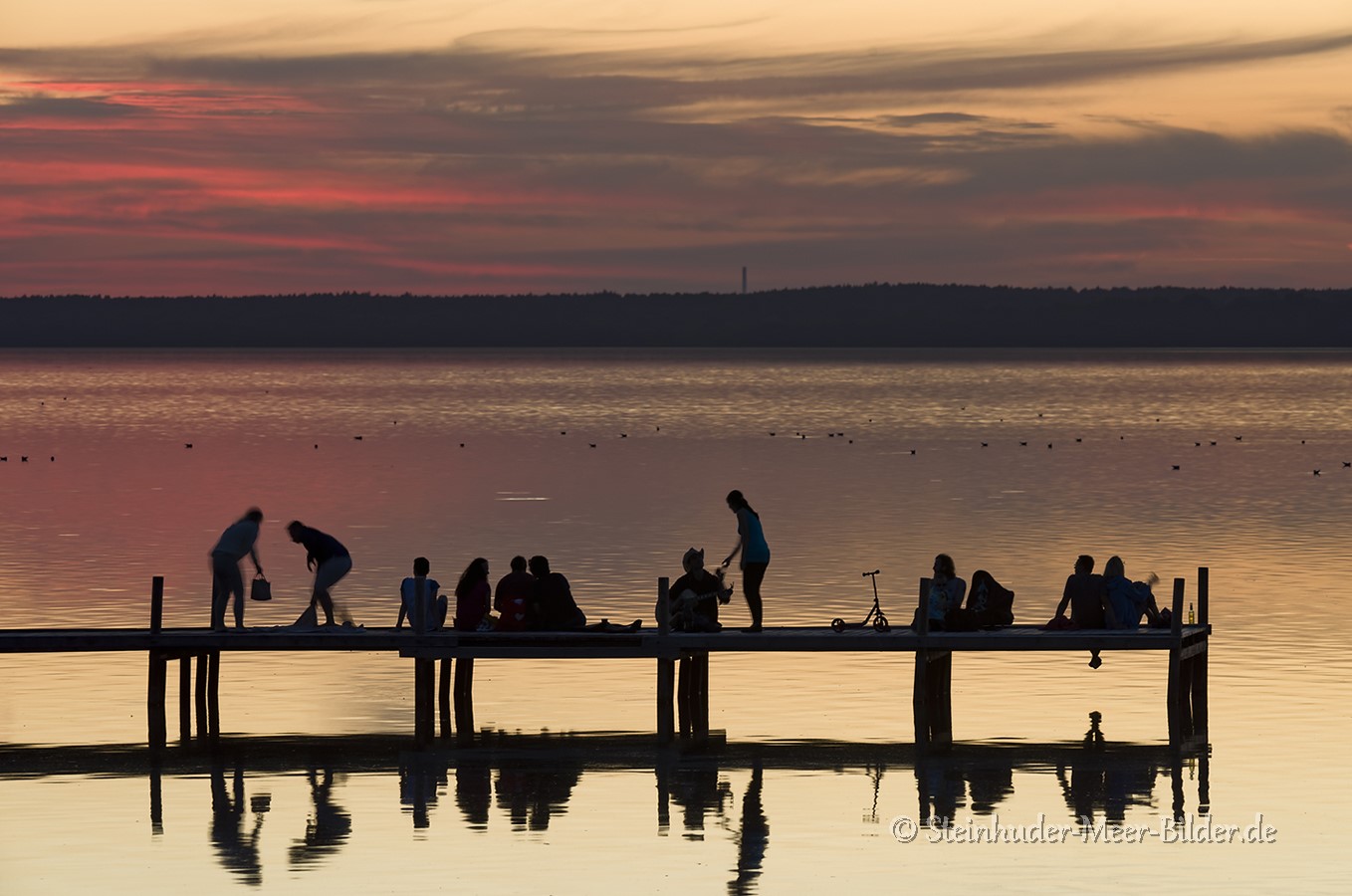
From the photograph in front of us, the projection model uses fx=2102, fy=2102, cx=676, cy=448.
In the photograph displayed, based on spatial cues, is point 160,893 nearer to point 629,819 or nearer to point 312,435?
point 629,819

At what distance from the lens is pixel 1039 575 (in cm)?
4706

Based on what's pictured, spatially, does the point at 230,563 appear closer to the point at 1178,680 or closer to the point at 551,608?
the point at 551,608

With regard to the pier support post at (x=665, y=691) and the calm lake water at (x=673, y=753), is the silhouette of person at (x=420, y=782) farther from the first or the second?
the pier support post at (x=665, y=691)

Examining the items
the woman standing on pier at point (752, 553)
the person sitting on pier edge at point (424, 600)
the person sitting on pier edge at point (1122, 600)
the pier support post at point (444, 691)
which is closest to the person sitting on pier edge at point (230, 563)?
the person sitting on pier edge at point (424, 600)

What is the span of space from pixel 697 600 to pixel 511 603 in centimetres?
242

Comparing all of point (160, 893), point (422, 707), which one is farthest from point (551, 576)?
point (160, 893)

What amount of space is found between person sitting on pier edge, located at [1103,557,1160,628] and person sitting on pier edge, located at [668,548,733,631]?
16.4 ft

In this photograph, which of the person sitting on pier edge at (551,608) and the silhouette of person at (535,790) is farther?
the person sitting on pier edge at (551,608)

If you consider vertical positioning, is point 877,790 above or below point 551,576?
below

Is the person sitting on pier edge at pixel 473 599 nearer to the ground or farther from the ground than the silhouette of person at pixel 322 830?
farther from the ground

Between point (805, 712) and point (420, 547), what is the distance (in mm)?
27175

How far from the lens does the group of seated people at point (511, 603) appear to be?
89.1 ft

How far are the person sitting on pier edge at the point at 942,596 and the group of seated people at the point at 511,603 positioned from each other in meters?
4.55

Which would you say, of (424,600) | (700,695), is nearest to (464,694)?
(424,600)
